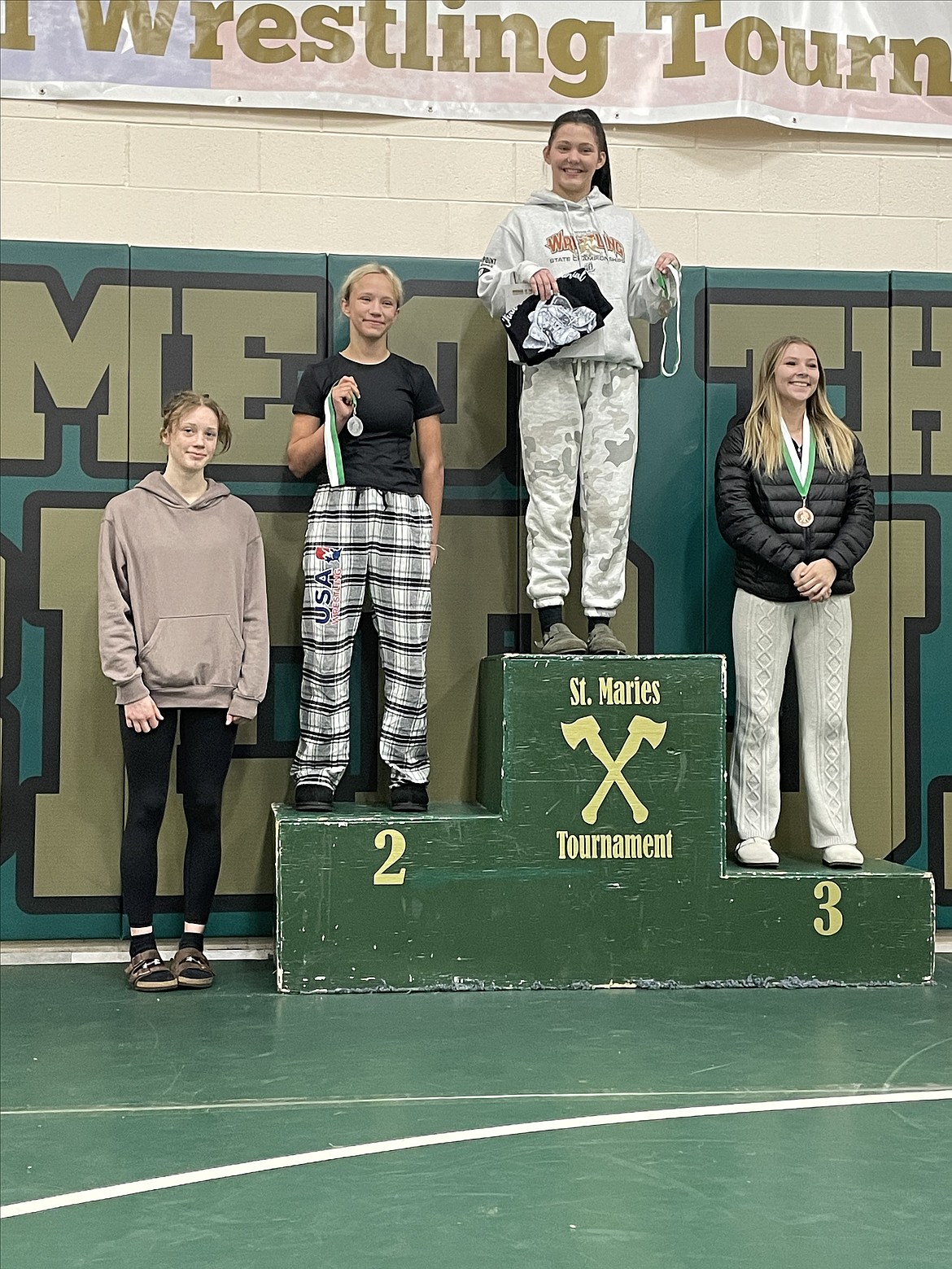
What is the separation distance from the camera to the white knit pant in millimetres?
3822

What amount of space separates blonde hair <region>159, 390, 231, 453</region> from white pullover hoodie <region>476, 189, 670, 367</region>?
2.66ft

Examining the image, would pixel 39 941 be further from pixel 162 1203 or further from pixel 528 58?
pixel 528 58

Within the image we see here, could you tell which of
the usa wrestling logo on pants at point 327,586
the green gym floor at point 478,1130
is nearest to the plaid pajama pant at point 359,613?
the usa wrestling logo on pants at point 327,586

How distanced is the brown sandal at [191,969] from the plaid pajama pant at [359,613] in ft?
1.85

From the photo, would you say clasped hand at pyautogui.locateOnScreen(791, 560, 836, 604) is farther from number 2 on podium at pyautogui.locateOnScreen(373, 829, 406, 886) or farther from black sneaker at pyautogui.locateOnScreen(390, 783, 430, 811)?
number 2 on podium at pyautogui.locateOnScreen(373, 829, 406, 886)

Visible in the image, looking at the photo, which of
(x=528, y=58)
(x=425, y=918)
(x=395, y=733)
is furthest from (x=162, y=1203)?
(x=528, y=58)

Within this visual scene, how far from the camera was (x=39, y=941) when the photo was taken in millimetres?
3947

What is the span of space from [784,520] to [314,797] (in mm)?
1533

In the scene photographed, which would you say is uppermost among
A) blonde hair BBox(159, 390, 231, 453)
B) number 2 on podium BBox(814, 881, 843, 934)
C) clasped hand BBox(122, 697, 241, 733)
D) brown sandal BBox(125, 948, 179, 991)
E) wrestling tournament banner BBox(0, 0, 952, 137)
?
wrestling tournament banner BBox(0, 0, 952, 137)

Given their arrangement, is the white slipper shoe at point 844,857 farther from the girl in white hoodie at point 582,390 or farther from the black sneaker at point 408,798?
the black sneaker at point 408,798

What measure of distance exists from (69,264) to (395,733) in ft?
5.59

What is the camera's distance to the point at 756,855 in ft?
12.1

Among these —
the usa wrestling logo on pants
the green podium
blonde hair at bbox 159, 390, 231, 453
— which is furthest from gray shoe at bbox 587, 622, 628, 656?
blonde hair at bbox 159, 390, 231, 453

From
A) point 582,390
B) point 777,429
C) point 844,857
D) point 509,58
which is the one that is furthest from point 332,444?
point 844,857
